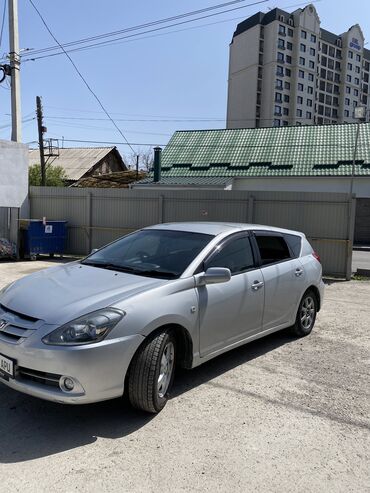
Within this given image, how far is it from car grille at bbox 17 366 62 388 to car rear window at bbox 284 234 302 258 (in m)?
3.60

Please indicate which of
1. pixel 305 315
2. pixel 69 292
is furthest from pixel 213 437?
pixel 305 315

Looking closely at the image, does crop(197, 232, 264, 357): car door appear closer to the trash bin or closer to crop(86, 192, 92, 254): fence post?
the trash bin

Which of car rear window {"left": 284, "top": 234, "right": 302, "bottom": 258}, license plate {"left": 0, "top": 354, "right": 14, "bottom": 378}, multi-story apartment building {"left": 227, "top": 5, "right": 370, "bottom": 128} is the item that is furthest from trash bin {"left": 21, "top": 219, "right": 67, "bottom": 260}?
multi-story apartment building {"left": 227, "top": 5, "right": 370, "bottom": 128}

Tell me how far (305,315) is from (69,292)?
11.4ft

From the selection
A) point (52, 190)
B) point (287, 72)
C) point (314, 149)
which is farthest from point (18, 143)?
point (287, 72)

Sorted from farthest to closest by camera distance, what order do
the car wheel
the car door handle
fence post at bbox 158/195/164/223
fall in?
fence post at bbox 158/195/164/223 < the car door handle < the car wheel

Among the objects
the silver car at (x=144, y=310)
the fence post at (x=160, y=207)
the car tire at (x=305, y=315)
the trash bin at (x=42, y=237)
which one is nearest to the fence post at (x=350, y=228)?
the fence post at (x=160, y=207)

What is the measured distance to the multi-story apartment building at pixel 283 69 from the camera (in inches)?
3767

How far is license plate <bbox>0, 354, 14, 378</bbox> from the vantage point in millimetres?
3366

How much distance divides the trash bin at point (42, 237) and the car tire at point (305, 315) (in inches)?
403

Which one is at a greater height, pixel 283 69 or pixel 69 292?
pixel 283 69

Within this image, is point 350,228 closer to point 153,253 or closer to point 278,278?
point 278,278

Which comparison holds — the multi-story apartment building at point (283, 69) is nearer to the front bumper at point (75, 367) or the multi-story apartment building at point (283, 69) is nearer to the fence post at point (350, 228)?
the fence post at point (350, 228)

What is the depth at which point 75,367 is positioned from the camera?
10.5ft
